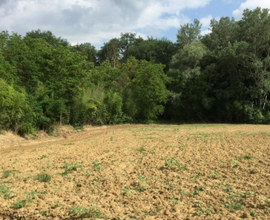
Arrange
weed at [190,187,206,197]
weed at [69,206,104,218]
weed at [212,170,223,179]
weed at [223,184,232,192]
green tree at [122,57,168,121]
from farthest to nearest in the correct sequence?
1. green tree at [122,57,168,121]
2. weed at [212,170,223,179]
3. weed at [223,184,232,192]
4. weed at [190,187,206,197]
5. weed at [69,206,104,218]

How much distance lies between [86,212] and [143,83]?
2031cm

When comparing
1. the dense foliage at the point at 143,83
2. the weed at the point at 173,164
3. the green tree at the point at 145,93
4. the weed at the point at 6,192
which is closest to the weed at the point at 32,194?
the weed at the point at 6,192

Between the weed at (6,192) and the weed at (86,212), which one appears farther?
the weed at (6,192)

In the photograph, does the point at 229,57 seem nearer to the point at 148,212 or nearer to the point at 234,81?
the point at 234,81

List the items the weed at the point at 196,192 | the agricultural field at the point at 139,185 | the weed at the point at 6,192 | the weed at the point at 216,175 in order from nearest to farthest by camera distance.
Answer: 1. the agricultural field at the point at 139,185
2. the weed at the point at 196,192
3. the weed at the point at 6,192
4. the weed at the point at 216,175

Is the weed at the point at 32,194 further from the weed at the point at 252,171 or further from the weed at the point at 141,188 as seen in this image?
the weed at the point at 252,171

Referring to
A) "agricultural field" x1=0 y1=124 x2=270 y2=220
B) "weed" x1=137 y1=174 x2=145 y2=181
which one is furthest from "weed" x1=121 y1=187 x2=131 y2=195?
"weed" x1=137 y1=174 x2=145 y2=181

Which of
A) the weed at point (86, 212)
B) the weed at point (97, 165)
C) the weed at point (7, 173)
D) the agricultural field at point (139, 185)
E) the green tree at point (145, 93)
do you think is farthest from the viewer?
the green tree at point (145, 93)

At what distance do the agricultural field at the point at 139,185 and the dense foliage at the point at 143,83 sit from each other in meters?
6.34

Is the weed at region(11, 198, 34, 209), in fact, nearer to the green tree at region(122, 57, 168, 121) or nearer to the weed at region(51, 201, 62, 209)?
the weed at region(51, 201, 62, 209)

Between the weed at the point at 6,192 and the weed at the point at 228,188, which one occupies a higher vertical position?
the weed at the point at 228,188

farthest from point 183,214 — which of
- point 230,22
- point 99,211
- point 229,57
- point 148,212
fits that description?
point 230,22

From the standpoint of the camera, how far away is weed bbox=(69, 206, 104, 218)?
4.43m

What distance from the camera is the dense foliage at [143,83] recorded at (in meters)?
15.2
